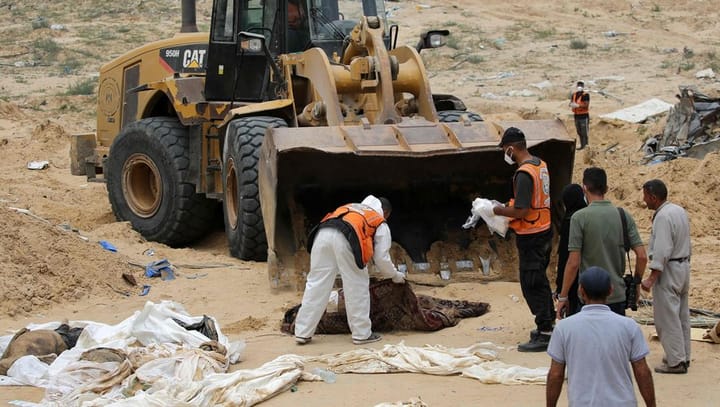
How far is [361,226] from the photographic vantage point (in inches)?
330

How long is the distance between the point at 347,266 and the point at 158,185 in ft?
18.1

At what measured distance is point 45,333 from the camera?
821 centimetres

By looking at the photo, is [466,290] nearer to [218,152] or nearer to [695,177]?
[218,152]

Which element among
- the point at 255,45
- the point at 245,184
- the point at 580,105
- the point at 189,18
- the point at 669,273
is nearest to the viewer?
the point at 669,273

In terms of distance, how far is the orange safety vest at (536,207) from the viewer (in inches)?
313

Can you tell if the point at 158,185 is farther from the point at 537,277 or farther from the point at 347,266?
the point at 537,277

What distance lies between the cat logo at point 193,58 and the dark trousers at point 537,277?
7321 millimetres

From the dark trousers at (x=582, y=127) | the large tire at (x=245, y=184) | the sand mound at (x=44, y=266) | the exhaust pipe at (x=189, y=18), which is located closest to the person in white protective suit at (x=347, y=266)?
the large tire at (x=245, y=184)

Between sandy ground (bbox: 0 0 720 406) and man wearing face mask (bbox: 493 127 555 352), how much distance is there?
0.34 metres

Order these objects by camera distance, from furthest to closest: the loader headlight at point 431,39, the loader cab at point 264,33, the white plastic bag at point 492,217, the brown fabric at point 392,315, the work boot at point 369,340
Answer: the loader headlight at point 431,39, the loader cab at point 264,33, the brown fabric at point 392,315, the work boot at point 369,340, the white plastic bag at point 492,217

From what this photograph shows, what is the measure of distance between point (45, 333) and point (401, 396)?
288 centimetres

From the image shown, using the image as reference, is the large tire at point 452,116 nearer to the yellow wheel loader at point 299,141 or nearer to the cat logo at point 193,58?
the yellow wheel loader at point 299,141

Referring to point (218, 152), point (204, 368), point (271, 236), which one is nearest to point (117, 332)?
point (204, 368)

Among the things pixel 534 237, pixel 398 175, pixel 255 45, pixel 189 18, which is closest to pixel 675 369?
pixel 534 237
